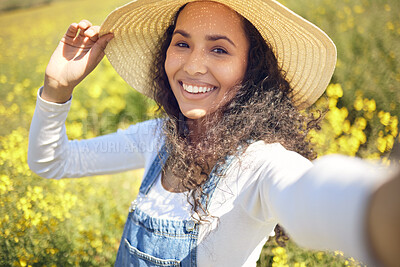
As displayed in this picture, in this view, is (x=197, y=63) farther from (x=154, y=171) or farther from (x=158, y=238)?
(x=158, y=238)

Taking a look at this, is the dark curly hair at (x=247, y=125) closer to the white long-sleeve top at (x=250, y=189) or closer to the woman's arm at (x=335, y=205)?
the white long-sleeve top at (x=250, y=189)

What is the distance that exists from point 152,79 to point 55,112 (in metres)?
0.45

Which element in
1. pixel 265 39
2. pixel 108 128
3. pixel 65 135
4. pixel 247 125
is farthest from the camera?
pixel 108 128

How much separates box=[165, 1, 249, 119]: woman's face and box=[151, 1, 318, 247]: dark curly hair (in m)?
0.04

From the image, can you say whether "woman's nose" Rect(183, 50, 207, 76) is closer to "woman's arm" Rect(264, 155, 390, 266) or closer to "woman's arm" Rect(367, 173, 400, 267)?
"woman's arm" Rect(264, 155, 390, 266)

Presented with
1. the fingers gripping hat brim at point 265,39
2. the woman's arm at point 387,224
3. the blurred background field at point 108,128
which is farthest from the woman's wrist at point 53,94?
the woman's arm at point 387,224

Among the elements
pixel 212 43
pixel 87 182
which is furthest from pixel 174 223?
pixel 87 182

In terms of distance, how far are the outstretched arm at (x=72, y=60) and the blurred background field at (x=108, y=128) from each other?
81cm

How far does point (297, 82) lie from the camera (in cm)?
143

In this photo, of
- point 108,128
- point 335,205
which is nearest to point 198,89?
point 335,205

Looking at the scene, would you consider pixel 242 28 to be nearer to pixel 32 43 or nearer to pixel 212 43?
pixel 212 43

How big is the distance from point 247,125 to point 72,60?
2.36 ft

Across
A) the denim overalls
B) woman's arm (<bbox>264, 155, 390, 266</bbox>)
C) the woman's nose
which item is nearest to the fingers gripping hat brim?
the woman's nose

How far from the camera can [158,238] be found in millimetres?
1233
